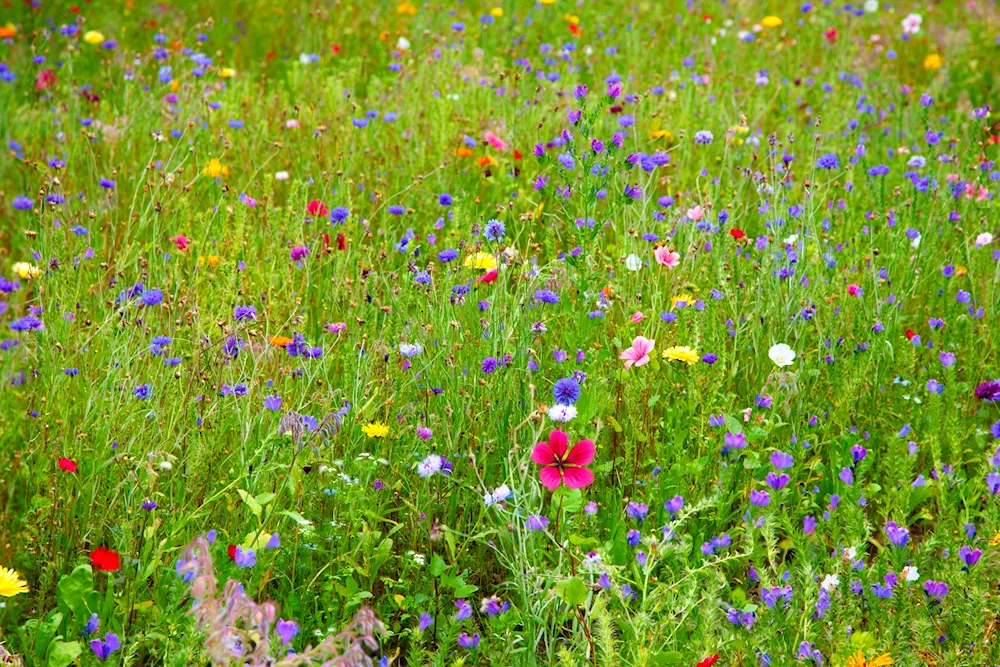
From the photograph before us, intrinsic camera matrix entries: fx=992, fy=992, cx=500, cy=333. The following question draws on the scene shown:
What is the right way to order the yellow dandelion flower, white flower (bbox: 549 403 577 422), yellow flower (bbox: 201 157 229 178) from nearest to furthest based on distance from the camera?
white flower (bbox: 549 403 577 422)
yellow flower (bbox: 201 157 229 178)
the yellow dandelion flower

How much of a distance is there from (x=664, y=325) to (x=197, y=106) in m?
2.44

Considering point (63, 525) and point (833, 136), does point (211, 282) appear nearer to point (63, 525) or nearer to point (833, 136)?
point (63, 525)

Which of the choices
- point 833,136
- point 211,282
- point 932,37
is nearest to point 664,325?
point 211,282

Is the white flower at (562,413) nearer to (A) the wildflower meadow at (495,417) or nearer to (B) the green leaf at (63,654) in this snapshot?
(A) the wildflower meadow at (495,417)

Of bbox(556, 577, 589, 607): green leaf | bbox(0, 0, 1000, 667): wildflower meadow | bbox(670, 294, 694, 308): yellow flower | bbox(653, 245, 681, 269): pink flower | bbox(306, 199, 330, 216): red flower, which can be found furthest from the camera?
bbox(306, 199, 330, 216): red flower

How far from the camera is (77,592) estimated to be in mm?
1868

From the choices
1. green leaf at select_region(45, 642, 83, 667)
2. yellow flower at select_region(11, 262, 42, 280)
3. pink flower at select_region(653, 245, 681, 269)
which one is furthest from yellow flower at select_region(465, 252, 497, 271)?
green leaf at select_region(45, 642, 83, 667)

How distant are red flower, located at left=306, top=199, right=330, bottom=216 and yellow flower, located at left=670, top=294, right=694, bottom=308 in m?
1.13

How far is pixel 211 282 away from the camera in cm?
301

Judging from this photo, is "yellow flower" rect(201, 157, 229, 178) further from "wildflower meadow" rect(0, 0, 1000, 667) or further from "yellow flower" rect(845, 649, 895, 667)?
"yellow flower" rect(845, 649, 895, 667)

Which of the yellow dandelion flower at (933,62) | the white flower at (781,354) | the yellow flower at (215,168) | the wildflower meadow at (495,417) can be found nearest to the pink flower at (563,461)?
the wildflower meadow at (495,417)

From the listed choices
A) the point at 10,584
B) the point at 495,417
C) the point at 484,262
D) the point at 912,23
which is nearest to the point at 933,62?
the point at 912,23

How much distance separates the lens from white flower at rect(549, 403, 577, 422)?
1.97m

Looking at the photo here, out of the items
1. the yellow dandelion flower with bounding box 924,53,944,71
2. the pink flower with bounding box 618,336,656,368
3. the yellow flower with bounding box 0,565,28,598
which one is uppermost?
the pink flower with bounding box 618,336,656,368
